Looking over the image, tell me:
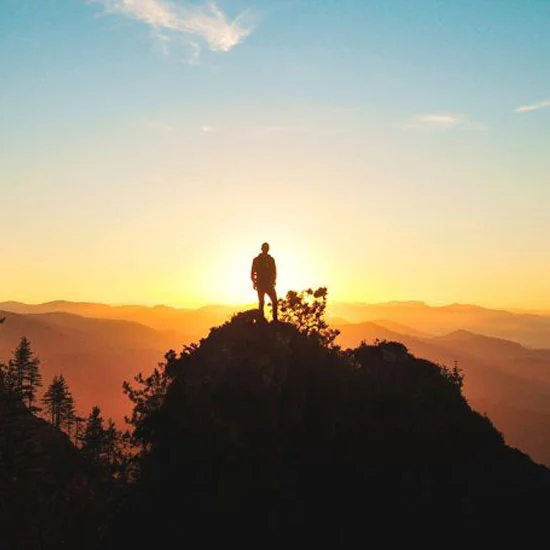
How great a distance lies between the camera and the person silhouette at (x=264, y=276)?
2870 cm

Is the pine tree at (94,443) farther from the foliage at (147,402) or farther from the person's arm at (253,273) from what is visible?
the person's arm at (253,273)

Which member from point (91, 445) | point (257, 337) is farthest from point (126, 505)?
point (91, 445)

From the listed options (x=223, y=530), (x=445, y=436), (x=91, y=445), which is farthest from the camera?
(x=91, y=445)

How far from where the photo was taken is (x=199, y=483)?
22344 millimetres

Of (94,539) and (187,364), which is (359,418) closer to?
(187,364)

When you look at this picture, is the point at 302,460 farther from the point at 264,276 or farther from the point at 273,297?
the point at 264,276

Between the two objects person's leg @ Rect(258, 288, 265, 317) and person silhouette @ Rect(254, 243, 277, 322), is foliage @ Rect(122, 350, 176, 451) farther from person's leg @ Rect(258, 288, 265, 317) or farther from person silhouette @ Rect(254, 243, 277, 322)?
person silhouette @ Rect(254, 243, 277, 322)

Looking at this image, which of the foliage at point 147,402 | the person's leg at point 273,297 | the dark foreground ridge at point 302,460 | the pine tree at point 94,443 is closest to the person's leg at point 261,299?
the person's leg at point 273,297

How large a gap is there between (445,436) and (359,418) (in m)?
4.70

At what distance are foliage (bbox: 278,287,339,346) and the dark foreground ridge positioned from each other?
4.63ft

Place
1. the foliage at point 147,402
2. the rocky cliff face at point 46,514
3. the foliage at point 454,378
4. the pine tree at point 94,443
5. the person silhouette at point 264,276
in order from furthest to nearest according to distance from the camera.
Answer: the pine tree at point 94,443 < the foliage at point 454,378 < the person silhouette at point 264,276 < the rocky cliff face at point 46,514 < the foliage at point 147,402

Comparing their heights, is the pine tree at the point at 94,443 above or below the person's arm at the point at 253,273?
below

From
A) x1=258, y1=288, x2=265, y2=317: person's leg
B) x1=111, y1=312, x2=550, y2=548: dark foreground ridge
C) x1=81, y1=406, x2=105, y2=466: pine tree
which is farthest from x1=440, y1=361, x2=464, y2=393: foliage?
x1=81, y1=406, x2=105, y2=466: pine tree

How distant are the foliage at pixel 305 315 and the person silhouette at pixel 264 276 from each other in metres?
1.80
